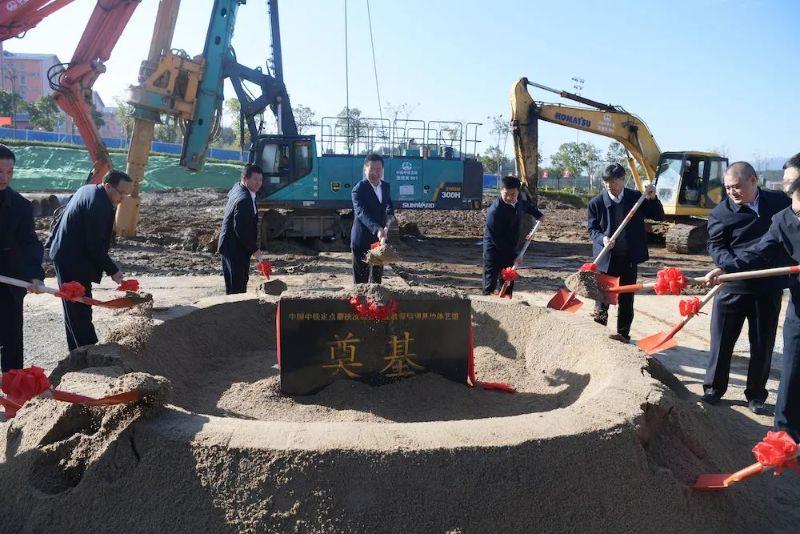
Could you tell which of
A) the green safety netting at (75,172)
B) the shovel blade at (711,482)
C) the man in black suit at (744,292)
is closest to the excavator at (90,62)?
the man in black suit at (744,292)

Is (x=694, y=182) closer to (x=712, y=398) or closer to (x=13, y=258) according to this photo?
(x=712, y=398)

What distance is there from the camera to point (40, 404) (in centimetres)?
269

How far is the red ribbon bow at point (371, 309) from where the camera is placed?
3.61m

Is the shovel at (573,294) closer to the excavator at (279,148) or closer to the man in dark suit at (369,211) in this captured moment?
the man in dark suit at (369,211)

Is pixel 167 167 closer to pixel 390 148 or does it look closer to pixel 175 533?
pixel 390 148

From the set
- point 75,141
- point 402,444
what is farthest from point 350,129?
point 75,141

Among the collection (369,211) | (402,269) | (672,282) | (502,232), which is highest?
(369,211)

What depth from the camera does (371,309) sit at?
11.8ft

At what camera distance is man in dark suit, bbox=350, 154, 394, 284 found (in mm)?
5352

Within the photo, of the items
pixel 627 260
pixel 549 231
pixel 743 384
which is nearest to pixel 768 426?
pixel 743 384

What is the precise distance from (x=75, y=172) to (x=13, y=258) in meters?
24.4

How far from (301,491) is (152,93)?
451 inches

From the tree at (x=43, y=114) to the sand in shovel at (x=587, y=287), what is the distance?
139 ft

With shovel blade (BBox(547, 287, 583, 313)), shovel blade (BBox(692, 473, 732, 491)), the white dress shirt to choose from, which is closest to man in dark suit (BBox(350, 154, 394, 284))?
the white dress shirt
